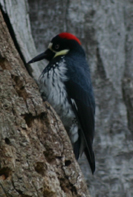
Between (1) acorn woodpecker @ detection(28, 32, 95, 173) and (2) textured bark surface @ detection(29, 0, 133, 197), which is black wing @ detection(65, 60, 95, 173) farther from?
(2) textured bark surface @ detection(29, 0, 133, 197)

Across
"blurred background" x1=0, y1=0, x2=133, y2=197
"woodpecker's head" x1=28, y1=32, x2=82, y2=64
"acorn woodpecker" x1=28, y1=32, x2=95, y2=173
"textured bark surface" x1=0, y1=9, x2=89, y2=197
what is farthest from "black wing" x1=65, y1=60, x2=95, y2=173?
"blurred background" x1=0, y1=0, x2=133, y2=197

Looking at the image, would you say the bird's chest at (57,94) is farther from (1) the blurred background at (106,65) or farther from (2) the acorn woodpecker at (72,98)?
(1) the blurred background at (106,65)

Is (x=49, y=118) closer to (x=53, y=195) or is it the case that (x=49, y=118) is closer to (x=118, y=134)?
(x=53, y=195)

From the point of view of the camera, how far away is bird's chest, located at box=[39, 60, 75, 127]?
3.22 m

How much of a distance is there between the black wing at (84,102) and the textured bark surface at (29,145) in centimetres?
54

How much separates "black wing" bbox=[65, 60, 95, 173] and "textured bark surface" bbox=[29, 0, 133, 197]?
0.75m

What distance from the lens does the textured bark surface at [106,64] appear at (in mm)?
3947

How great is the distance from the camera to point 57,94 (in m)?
3.21

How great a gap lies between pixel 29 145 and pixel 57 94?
2.86 feet

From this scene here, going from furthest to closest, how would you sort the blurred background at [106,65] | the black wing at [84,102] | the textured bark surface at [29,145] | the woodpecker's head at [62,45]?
1. the blurred background at [106,65]
2. the woodpecker's head at [62,45]
3. the black wing at [84,102]
4. the textured bark surface at [29,145]

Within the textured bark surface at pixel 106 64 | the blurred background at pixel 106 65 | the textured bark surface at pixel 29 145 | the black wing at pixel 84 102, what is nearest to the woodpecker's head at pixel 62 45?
the blurred background at pixel 106 65

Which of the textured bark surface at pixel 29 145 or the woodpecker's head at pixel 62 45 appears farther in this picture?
the woodpecker's head at pixel 62 45

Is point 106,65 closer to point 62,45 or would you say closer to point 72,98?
point 62,45

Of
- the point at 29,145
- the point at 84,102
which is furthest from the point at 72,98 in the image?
the point at 29,145
